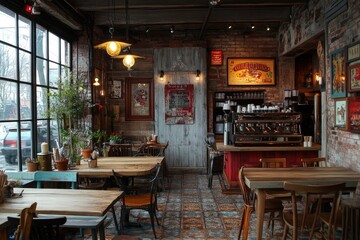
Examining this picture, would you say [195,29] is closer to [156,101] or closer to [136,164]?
[156,101]

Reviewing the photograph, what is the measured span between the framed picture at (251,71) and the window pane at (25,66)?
5.83 meters

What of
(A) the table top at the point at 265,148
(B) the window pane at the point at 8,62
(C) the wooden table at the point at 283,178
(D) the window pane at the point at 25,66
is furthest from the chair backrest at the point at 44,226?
(A) the table top at the point at 265,148

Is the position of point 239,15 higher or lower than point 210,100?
higher

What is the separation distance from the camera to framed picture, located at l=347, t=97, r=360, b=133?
4779 mm

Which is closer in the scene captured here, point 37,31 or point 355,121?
point 355,121

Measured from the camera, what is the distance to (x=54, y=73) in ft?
23.5

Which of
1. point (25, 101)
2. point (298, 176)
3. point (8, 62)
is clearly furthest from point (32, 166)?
point (298, 176)

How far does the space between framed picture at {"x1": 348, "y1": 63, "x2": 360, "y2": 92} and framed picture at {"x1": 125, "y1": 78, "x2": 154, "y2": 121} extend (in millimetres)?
6164

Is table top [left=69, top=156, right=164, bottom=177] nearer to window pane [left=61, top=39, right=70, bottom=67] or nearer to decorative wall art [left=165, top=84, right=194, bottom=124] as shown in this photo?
window pane [left=61, top=39, right=70, bottom=67]

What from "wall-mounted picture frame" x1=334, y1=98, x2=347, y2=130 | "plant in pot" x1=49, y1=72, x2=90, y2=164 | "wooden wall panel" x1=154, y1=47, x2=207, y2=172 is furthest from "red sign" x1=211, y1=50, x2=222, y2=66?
"wall-mounted picture frame" x1=334, y1=98, x2=347, y2=130

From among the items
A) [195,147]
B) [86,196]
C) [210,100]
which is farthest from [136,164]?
[210,100]

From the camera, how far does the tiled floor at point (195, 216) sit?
493 cm

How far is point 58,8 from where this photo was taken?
669cm

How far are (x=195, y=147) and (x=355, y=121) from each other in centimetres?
541
